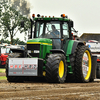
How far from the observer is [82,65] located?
548 inches

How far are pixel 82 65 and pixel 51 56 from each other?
218cm

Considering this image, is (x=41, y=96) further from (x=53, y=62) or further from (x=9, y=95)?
(x=53, y=62)

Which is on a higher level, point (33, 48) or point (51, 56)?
point (33, 48)

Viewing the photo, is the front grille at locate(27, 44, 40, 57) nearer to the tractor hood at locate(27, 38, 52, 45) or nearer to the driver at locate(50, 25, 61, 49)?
the tractor hood at locate(27, 38, 52, 45)

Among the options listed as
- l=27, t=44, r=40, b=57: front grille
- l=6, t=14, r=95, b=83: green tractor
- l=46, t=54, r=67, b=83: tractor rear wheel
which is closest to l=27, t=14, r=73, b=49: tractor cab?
l=6, t=14, r=95, b=83: green tractor

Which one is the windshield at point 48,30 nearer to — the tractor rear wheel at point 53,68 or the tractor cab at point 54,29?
the tractor cab at point 54,29

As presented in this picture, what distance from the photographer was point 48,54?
1319cm

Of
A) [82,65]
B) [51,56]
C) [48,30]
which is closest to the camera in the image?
[51,56]

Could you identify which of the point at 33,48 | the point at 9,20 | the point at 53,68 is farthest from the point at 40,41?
the point at 9,20

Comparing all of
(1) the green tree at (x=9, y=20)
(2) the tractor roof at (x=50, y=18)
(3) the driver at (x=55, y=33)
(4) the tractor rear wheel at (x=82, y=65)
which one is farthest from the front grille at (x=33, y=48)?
(1) the green tree at (x=9, y=20)

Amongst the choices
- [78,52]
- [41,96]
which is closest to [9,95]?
[41,96]

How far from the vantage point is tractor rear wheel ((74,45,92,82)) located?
1348cm

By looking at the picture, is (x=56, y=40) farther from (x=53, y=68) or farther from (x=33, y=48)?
(x=53, y=68)

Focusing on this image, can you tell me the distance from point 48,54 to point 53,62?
1.16 meters
